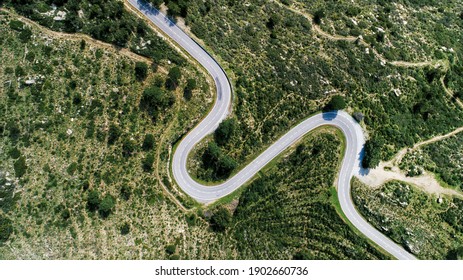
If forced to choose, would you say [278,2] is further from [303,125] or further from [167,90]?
[167,90]

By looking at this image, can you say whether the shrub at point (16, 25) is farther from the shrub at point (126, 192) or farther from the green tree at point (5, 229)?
the shrub at point (126, 192)

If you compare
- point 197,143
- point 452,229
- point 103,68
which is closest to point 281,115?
point 197,143

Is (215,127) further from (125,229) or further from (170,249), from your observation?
(125,229)

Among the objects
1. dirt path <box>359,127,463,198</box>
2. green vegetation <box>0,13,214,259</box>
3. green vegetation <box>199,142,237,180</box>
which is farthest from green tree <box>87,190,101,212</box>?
dirt path <box>359,127,463,198</box>

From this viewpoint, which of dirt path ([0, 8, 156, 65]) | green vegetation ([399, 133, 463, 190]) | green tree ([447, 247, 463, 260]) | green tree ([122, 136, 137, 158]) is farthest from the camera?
green vegetation ([399, 133, 463, 190])

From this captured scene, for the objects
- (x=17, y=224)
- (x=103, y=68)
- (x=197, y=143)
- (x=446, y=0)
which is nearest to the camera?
(x=17, y=224)

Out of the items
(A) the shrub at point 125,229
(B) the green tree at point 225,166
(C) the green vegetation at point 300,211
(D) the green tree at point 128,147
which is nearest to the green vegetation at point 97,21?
(D) the green tree at point 128,147

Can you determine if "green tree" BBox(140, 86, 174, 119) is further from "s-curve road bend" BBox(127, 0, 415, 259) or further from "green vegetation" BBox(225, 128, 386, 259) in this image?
"green vegetation" BBox(225, 128, 386, 259)
